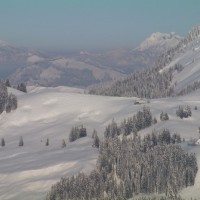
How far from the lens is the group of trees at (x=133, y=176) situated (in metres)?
109

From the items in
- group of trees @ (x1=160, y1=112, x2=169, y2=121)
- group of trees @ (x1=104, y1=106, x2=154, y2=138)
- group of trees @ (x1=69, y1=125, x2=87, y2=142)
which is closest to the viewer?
group of trees @ (x1=104, y1=106, x2=154, y2=138)

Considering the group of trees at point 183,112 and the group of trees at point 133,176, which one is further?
the group of trees at point 183,112

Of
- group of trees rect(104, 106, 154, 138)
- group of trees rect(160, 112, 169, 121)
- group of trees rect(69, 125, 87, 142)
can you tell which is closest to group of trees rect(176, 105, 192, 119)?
group of trees rect(160, 112, 169, 121)

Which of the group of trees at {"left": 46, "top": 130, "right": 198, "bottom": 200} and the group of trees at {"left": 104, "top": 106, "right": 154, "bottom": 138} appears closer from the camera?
the group of trees at {"left": 46, "top": 130, "right": 198, "bottom": 200}

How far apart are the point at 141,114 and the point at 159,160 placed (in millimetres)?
67331

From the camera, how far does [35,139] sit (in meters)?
193

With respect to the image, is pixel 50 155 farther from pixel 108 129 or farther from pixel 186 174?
pixel 186 174

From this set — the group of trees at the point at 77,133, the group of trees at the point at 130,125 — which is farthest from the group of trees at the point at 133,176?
the group of trees at the point at 77,133

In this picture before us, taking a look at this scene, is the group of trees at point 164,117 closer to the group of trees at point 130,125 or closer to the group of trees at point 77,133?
the group of trees at point 130,125

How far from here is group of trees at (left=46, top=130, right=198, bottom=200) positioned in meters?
109

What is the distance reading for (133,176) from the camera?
113 metres

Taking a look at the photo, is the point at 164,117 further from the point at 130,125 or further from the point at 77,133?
the point at 77,133

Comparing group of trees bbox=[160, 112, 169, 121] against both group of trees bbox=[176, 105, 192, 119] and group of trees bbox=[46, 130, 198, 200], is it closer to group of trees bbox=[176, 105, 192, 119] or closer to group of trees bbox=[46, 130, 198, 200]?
group of trees bbox=[176, 105, 192, 119]

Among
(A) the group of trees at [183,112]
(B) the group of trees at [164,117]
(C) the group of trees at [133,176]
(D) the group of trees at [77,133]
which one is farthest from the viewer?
(A) the group of trees at [183,112]
